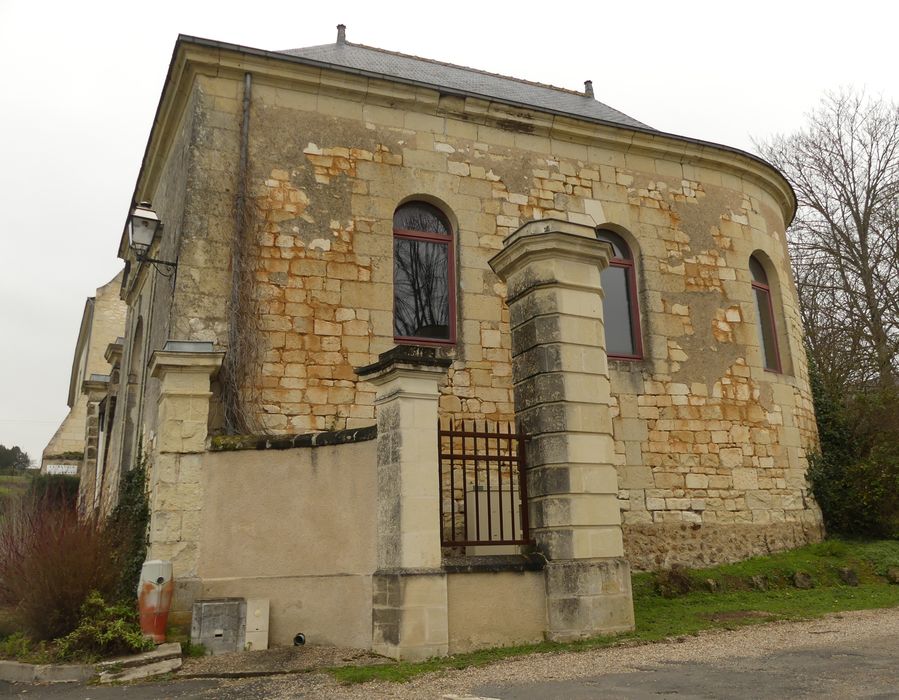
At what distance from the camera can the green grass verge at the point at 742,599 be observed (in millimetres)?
5801

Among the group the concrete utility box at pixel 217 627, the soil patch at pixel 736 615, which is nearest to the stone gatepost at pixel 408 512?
the concrete utility box at pixel 217 627

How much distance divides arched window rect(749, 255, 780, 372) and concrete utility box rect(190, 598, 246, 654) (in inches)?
326

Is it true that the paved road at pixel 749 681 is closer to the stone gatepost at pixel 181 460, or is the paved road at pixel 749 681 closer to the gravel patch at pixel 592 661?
the gravel patch at pixel 592 661

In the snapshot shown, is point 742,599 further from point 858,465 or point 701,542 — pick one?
point 858,465

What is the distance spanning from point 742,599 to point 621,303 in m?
3.98

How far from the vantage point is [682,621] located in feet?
24.3

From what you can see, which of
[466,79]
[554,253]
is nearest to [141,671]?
[554,253]

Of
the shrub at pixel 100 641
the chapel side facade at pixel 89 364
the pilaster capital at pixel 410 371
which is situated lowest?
the shrub at pixel 100 641

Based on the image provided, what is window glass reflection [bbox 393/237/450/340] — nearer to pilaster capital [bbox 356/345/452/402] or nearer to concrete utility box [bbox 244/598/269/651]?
pilaster capital [bbox 356/345/452/402]

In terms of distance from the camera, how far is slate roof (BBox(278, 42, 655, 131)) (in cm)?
1170

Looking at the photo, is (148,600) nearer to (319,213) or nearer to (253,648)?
(253,648)

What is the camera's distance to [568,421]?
670 cm

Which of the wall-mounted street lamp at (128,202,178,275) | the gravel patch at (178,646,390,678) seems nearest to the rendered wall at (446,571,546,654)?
the gravel patch at (178,646,390,678)

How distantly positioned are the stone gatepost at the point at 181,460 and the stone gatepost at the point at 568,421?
9.53 ft
